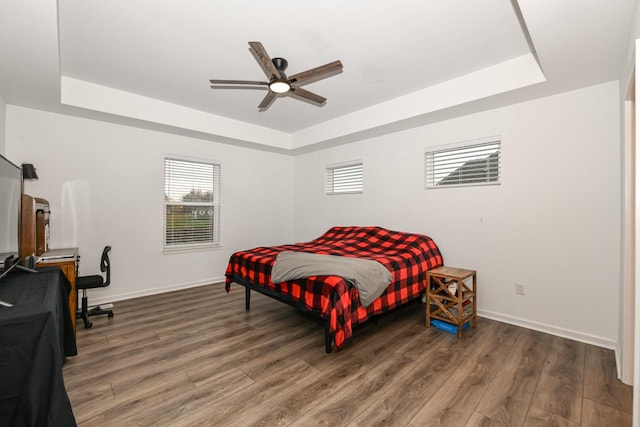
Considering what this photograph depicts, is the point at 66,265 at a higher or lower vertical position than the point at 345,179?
lower

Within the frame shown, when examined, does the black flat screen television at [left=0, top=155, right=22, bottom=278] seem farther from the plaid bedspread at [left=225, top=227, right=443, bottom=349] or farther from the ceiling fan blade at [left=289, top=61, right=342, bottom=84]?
the ceiling fan blade at [left=289, top=61, right=342, bottom=84]

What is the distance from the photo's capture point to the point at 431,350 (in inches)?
98.2

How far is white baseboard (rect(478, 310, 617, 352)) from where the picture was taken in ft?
8.43

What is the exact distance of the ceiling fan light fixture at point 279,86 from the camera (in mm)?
2523

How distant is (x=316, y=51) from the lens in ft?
8.66

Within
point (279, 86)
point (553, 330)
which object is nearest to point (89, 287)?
point (279, 86)

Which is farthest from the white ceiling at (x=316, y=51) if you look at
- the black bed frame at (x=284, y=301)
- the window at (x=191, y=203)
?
the black bed frame at (x=284, y=301)

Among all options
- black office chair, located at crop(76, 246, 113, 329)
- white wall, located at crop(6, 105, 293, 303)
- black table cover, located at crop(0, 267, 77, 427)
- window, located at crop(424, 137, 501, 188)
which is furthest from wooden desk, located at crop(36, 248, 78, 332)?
window, located at crop(424, 137, 501, 188)

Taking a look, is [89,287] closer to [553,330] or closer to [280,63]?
[280,63]

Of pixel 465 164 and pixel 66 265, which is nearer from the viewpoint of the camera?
pixel 66 265

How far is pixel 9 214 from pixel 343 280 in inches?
94.1

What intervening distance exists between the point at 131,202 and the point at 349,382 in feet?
11.9

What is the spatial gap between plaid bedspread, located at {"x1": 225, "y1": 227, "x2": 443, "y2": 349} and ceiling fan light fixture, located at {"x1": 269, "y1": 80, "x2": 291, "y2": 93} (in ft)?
5.41

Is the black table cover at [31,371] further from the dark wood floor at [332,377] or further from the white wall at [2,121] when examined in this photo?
the white wall at [2,121]
